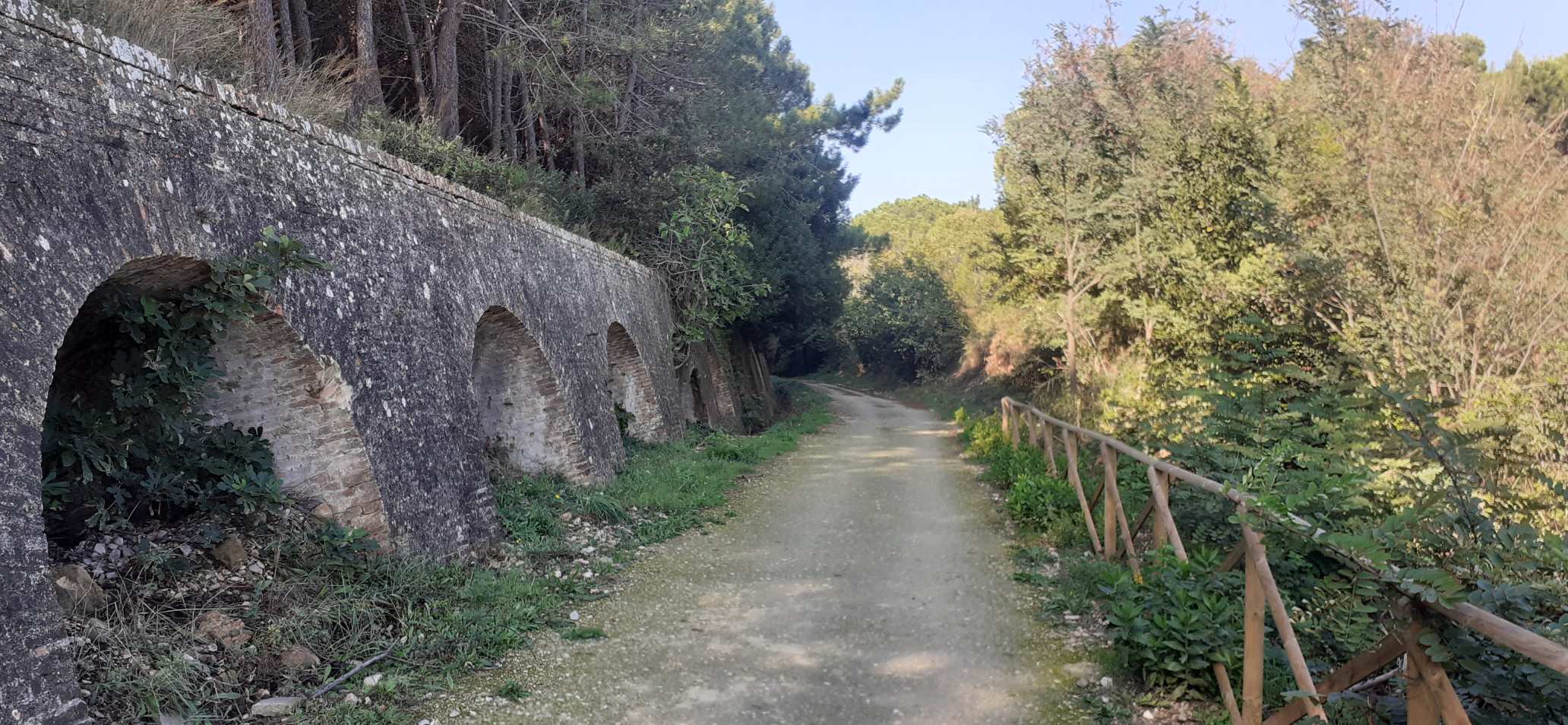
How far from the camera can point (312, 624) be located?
14.4ft

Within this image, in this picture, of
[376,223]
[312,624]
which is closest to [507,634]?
[312,624]

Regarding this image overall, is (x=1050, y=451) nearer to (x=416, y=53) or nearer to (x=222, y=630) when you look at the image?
(x=222, y=630)

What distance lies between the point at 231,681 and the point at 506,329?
16.6 feet

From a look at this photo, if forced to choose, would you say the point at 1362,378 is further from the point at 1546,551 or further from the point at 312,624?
the point at 312,624

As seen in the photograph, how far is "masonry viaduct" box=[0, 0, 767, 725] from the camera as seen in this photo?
321 cm

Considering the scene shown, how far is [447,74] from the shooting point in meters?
11.8

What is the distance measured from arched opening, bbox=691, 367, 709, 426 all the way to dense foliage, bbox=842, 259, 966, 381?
40.4 feet

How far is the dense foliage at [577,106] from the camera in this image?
8.70 m

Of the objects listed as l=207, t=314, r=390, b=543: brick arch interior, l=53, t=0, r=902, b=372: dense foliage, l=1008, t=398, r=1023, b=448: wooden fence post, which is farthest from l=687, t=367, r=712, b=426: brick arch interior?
l=207, t=314, r=390, b=543: brick arch interior

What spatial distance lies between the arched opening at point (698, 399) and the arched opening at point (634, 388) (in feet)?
13.2

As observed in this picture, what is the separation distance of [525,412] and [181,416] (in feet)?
15.0

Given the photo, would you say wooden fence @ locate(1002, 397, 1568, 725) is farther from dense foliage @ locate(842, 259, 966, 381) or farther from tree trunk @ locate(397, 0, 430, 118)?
dense foliage @ locate(842, 259, 966, 381)

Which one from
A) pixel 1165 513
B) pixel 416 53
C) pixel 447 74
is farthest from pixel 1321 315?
pixel 416 53

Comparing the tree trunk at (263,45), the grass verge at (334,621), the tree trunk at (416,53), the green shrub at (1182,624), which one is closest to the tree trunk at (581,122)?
the tree trunk at (416,53)
